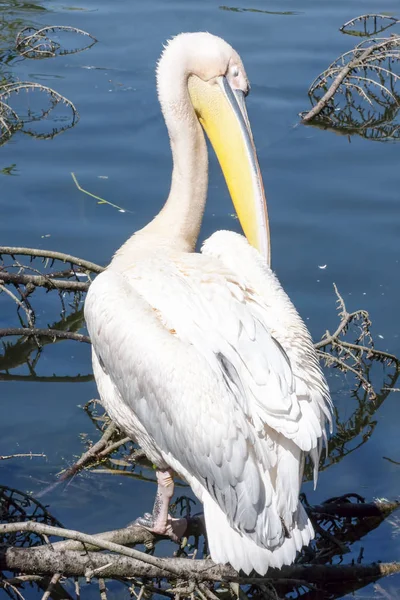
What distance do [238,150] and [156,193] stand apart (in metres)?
2.79

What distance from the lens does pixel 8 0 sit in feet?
34.9

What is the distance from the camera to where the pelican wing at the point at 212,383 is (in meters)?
3.37

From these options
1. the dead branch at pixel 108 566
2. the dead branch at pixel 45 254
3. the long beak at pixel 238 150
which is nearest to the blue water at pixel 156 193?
the dead branch at pixel 45 254

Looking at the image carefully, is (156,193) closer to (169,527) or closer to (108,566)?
(169,527)

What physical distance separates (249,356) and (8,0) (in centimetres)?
828

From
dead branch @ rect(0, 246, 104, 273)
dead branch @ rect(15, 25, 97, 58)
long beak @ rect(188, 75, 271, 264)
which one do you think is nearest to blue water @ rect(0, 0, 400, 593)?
dead branch @ rect(15, 25, 97, 58)

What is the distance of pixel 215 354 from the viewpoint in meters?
3.48

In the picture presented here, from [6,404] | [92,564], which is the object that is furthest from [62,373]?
[92,564]

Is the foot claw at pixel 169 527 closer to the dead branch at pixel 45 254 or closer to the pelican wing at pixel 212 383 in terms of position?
the pelican wing at pixel 212 383

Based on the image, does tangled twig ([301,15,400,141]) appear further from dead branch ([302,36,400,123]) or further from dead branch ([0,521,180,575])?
dead branch ([0,521,180,575])

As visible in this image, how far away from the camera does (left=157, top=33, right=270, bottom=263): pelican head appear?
4355 millimetres

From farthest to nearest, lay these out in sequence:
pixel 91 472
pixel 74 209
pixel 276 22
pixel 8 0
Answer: pixel 8 0
pixel 276 22
pixel 74 209
pixel 91 472

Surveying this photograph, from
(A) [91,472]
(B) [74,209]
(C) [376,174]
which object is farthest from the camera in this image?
(C) [376,174]

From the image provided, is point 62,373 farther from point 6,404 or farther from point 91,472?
point 91,472
